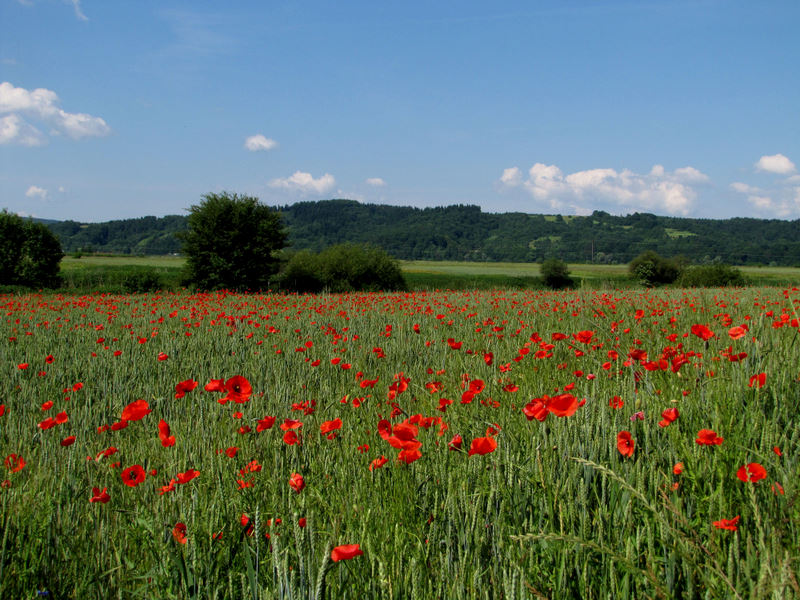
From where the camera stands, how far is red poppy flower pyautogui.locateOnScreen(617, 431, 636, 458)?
1.71 m

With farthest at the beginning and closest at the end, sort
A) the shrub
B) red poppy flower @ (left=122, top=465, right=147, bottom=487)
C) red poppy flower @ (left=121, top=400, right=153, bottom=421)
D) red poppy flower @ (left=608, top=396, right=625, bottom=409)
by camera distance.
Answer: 1. the shrub
2. red poppy flower @ (left=608, top=396, right=625, bottom=409)
3. red poppy flower @ (left=121, top=400, right=153, bottom=421)
4. red poppy flower @ (left=122, top=465, right=147, bottom=487)

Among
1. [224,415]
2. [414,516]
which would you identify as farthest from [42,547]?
[224,415]

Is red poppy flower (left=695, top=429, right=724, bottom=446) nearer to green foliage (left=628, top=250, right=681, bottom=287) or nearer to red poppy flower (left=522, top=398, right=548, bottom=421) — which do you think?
red poppy flower (left=522, top=398, right=548, bottom=421)

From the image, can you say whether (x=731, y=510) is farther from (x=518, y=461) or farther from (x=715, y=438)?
(x=518, y=461)

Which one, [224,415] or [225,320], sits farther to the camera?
[225,320]

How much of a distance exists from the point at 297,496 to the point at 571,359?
3.43 metres

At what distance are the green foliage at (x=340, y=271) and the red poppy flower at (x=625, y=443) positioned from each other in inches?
1227

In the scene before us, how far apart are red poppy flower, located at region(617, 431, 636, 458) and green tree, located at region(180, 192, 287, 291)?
29079 mm

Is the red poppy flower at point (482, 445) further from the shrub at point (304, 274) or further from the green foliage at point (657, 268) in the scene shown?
the green foliage at point (657, 268)

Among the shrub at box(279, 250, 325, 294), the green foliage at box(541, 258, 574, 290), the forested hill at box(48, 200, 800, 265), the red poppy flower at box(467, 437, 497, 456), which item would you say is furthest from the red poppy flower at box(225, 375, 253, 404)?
the forested hill at box(48, 200, 800, 265)

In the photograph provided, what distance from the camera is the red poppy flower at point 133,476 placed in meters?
1.59

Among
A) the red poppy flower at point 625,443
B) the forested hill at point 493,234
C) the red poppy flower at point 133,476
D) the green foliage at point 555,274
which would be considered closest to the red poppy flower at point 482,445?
the red poppy flower at point 625,443

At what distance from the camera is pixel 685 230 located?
5423 inches

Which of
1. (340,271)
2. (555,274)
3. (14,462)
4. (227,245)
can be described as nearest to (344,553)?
(14,462)
